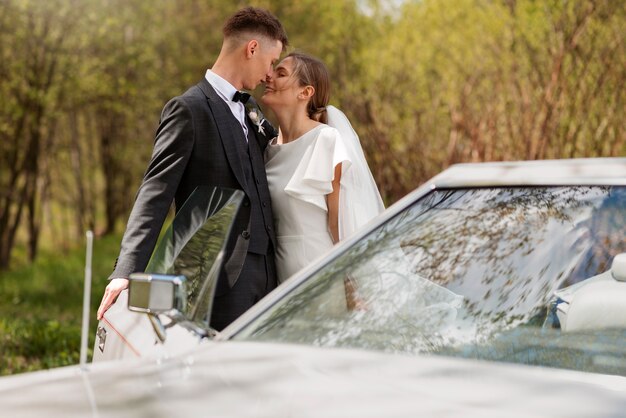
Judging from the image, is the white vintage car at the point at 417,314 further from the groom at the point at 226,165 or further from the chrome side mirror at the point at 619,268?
the groom at the point at 226,165

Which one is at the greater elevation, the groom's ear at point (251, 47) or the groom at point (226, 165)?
the groom's ear at point (251, 47)

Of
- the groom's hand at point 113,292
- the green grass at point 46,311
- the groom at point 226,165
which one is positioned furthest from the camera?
the green grass at point 46,311

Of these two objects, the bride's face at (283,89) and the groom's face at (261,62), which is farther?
the bride's face at (283,89)

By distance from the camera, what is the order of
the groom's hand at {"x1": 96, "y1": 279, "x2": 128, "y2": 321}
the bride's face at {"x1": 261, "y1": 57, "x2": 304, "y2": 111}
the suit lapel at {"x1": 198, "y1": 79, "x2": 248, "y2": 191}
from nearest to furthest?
the groom's hand at {"x1": 96, "y1": 279, "x2": 128, "y2": 321} → the suit lapel at {"x1": 198, "y1": 79, "x2": 248, "y2": 191} → the bride's face at {"x1": 261, "y1": 57, "x2": 304, "y2": 111}

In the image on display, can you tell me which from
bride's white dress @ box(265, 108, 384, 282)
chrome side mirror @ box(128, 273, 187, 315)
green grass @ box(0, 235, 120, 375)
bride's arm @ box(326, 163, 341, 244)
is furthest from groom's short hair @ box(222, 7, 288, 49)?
green grass @ box(0, 235, 120, 375)

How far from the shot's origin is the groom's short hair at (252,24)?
14.4ft

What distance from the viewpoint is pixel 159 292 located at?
2557mm

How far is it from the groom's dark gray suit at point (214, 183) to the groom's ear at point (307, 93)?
1.34ft

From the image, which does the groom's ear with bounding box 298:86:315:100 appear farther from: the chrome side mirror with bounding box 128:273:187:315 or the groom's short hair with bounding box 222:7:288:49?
the chrome side mirror with bounding box 128:273:187:315

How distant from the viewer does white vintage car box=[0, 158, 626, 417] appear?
89.7 inches

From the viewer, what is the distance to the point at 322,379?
232cm

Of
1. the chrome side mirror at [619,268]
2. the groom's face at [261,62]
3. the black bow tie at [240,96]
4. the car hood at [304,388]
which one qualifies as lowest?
the car hood at [304,388]

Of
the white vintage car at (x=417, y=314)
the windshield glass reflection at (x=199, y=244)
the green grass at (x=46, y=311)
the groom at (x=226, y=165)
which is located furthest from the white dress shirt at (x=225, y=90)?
the green grass at (x=46, y=311)

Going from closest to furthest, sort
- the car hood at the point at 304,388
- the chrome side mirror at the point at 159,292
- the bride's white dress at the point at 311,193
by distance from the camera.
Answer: the car hood at the point at 304,388 < the chrome side mirror at the point at 159,292 < the bride's white dress at the point at 311,193
